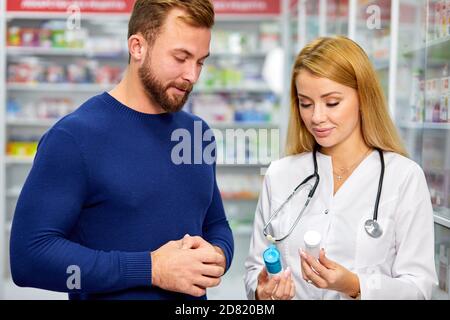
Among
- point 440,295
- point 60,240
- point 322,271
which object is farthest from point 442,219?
point 60,240

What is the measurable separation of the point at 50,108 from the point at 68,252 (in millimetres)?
4169

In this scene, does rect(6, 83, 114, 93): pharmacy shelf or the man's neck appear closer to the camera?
the man's neck

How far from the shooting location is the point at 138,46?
51.4 inches

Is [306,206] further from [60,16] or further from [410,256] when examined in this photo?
[60,16]

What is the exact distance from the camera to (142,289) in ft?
4.08

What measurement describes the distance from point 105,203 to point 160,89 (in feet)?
0.94

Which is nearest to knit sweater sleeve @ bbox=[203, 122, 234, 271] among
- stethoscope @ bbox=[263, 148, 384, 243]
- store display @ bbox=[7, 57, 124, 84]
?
stethoscope @ bbox=[263, 148, 384, 243]

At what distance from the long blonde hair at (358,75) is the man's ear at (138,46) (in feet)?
1.19

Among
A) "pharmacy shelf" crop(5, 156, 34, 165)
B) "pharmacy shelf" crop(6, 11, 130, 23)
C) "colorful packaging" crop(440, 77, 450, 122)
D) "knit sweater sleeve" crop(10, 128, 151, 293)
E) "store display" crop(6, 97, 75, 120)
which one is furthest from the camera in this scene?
"store display" crop(6, 97, 75, 120)

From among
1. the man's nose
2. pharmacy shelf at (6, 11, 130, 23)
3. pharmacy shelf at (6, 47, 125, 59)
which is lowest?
the man's nose

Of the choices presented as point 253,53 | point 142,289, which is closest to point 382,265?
point 142,289

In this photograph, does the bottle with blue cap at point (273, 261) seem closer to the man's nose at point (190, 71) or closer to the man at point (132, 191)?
the man at point (132, 191)

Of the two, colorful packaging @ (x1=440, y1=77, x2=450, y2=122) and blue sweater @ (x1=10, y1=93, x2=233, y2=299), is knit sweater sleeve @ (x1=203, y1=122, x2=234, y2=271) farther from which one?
colorful packaging @ (x1=440, y1=77, x2=450, y2=122)

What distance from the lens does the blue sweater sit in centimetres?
112
